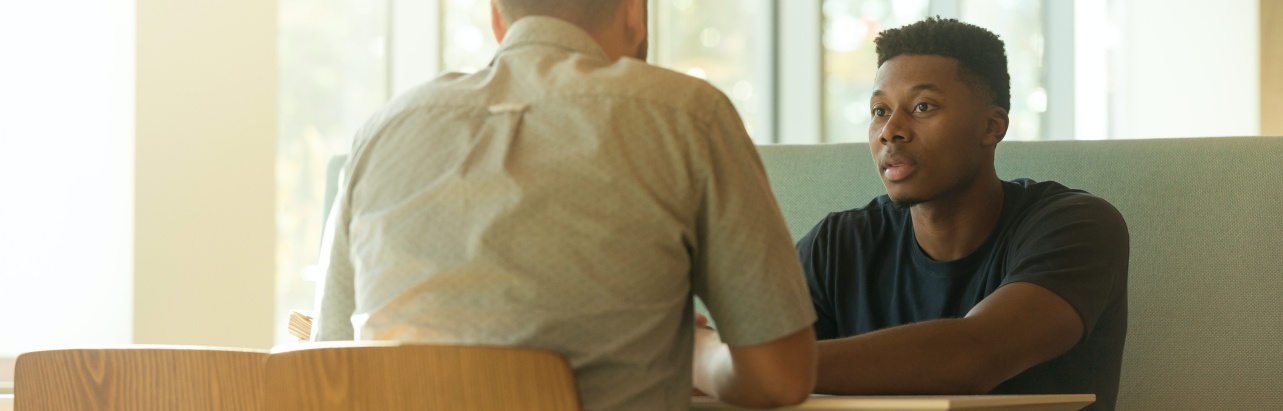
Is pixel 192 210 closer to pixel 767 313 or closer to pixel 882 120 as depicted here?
pixel 882 120

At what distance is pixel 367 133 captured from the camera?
1101mm

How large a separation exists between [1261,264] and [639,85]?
1504 mm

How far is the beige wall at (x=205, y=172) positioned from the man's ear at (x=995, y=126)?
5.15ft

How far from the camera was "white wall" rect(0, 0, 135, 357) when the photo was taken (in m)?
2.60

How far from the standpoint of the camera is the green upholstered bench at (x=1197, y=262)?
2.10m

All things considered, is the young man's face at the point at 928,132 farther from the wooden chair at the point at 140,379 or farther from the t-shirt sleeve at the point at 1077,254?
the wooden chair at the point at 140,379

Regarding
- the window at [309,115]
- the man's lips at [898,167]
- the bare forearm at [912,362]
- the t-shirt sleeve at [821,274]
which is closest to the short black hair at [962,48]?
the man's lips at [898,167]

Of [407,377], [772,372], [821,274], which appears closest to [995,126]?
[821,274]

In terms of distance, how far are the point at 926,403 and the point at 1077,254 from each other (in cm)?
72

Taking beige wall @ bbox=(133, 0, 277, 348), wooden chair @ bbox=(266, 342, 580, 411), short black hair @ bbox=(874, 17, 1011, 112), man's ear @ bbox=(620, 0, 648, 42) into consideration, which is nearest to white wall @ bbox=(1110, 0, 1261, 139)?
short black hair @ bbox=(874, 17, 1011, 112)

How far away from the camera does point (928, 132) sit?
1948 mm

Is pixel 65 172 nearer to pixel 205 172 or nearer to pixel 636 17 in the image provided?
pixel 205 172

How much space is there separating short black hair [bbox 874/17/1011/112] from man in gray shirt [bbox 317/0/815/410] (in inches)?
40.6

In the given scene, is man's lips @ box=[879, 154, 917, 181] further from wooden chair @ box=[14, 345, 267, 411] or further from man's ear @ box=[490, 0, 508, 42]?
wooden chair @ box=[14, 345, 267, 411]
